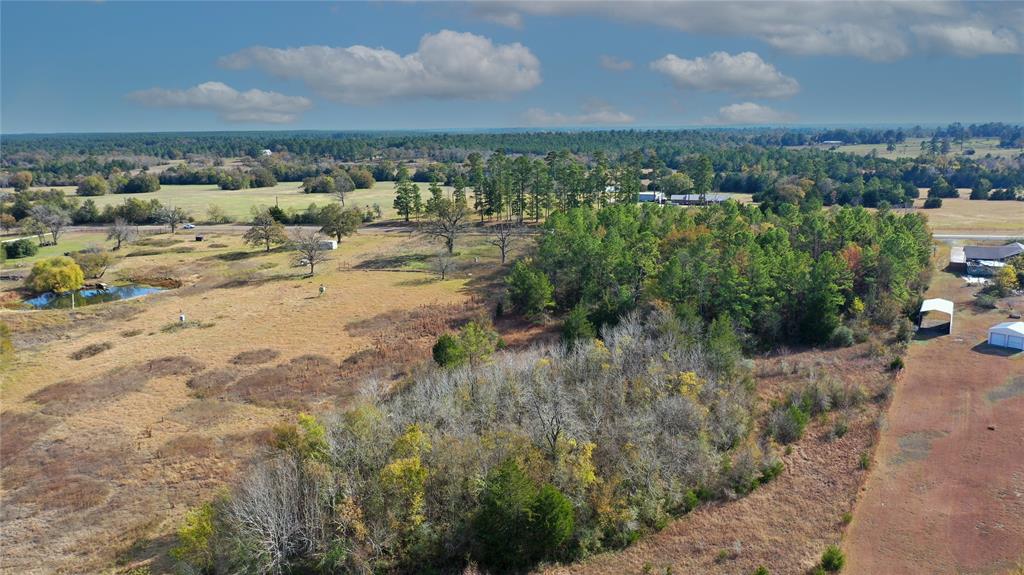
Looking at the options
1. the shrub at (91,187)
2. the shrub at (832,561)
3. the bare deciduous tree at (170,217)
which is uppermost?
the shrub at (91,187)

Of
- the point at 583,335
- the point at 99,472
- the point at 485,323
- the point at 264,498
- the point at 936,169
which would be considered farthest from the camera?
the point at 936,169

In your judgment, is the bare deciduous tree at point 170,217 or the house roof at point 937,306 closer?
the house roof at point 937,306

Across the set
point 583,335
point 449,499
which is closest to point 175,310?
point 583,335

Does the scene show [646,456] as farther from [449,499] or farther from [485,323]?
[485,323]

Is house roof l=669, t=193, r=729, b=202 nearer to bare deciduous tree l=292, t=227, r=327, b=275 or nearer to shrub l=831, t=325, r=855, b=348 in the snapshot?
bare deciduous tree l=292, t=227, r=327, b=275

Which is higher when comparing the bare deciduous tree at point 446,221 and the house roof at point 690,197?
the house roof at point 690,197

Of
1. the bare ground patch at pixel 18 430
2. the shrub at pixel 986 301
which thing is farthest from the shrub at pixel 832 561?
the shrub at pixel 986 301

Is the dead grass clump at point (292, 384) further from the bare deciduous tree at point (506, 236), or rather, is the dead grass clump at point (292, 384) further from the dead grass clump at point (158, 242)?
the dead grass clump at point (158, 242)
